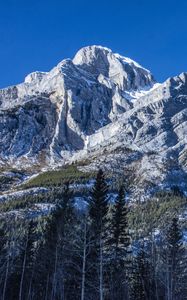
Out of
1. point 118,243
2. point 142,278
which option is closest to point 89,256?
point 118,243

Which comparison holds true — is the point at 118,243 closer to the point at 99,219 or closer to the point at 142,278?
the point at 99,219

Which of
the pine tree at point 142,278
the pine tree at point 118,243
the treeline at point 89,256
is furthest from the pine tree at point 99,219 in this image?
the pine tree at point 142,278

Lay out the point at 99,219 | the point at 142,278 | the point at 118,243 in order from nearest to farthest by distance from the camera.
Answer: the point at 99,219
the point at 118,243
the point at 142,278

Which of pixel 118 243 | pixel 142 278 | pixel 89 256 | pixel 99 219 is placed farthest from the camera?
pixel 142 278

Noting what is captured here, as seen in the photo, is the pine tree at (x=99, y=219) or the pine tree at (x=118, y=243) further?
the pine tree at (x=118, y=243)

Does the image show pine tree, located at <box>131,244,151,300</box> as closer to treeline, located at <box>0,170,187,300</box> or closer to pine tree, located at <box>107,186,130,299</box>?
treeline, located at <box>0,170,187,300</box>

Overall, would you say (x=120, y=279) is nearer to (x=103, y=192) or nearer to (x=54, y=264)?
(x=54, y=264)

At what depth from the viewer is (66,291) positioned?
77500 mm

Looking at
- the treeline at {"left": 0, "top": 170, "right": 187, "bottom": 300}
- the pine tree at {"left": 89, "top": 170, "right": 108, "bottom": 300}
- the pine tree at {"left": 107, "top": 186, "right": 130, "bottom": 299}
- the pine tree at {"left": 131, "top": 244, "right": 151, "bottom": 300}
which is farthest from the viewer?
the pine tree at {"left": 131, "top": 244, "right": 151, "bottom": 300}

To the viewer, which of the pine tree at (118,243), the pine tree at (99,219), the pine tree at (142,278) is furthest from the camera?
the pine tree at (142,278)

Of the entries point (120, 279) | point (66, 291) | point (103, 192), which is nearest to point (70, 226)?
point (103, 192)

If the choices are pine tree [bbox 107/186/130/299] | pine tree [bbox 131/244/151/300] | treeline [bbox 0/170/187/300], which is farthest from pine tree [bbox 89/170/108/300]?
pine tree [bbox 131/244/151/300]

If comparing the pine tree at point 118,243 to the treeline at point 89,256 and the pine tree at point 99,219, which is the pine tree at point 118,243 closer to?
the treeline at point 89,256

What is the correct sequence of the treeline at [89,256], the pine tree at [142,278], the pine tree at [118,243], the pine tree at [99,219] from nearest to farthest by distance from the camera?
the pine tree at [99,219], the treeline at [89,256], the pine tree at [118,243], the pine tree at [142,278]
